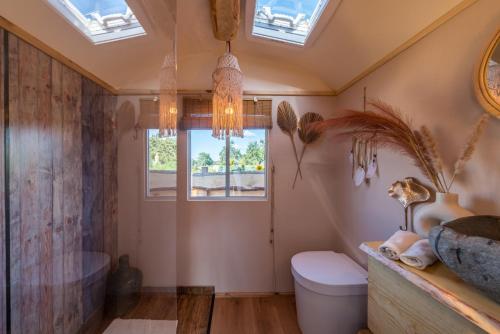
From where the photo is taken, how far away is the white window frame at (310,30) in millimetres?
1236

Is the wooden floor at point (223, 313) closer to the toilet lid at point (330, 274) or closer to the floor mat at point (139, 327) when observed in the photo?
the floor mat at point (139, 327)

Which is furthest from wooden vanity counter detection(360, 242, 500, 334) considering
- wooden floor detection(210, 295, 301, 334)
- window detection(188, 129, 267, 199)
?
window detection(188, 129, 267, 199)

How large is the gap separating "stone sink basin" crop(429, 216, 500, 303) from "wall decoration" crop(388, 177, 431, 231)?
42cm

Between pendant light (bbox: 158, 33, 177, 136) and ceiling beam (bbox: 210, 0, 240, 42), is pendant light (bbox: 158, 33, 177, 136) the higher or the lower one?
the lower one

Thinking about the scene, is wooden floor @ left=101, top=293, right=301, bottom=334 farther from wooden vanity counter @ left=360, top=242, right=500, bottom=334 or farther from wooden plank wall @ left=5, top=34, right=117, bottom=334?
wooden vanity counter @ left=360, top=242, right=500, bottom=334

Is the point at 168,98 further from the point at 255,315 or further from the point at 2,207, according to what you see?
the point at 255,315

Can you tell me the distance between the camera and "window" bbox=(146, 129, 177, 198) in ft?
5.18

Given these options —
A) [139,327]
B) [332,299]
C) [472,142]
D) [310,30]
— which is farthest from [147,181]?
[472,142]

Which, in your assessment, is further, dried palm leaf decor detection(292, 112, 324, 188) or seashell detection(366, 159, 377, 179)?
dried palm leaf decor detection(292, 112, 324, 188)

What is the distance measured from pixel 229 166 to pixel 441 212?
1636 millimetres

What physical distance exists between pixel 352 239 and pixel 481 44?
147 cm

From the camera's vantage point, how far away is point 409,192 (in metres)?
1.08

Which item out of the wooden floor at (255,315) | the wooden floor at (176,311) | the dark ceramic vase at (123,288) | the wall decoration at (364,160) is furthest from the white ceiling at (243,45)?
the wooden floor at (255,315)

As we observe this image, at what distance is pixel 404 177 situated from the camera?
3.84 ft
